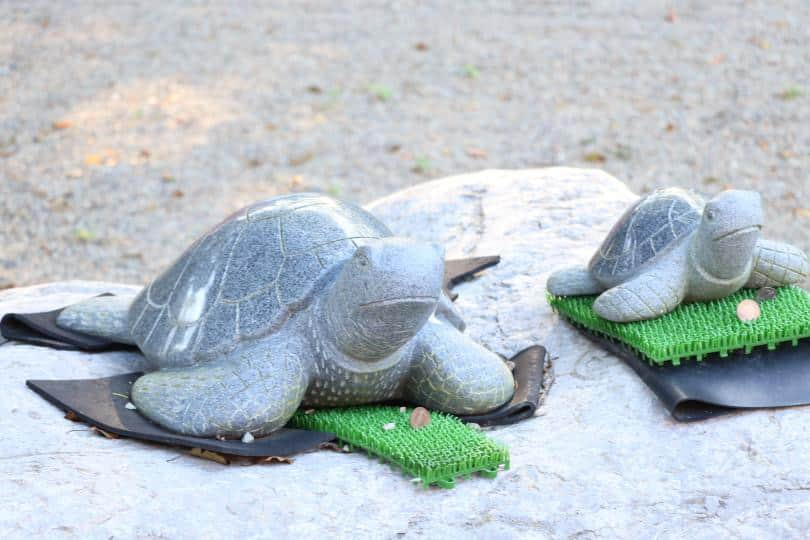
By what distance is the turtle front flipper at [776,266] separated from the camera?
3582mm

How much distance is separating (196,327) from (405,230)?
178 cm

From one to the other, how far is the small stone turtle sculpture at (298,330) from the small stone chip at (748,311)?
0.88 meters

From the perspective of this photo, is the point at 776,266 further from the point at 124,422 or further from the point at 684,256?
the point at 124,422

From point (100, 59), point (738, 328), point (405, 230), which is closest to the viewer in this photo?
point (738, 328)

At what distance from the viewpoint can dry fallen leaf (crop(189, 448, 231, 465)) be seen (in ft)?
9.70

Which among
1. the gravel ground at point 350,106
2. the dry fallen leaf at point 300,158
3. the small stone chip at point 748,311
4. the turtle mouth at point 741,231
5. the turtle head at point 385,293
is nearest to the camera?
the turtle head at point 385,293

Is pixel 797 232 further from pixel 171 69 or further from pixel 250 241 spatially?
pixel 171 69

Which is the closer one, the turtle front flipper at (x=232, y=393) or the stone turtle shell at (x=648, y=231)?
the turtle front flipper at (x=232, y=393)

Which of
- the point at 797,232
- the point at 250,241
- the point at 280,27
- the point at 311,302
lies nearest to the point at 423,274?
the point at 311,302

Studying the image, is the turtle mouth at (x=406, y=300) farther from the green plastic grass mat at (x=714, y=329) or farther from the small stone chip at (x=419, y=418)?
the green plastic grass mat at (x=714, y=329)

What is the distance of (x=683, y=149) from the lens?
710cm

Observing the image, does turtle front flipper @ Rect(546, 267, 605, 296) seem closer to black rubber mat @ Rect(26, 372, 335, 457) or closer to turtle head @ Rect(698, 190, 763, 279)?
turtle head @ Rect(698, 190, 763, 279)

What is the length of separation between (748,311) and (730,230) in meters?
0.35

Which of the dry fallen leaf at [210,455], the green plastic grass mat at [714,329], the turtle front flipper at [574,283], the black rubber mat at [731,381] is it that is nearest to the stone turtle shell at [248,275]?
the dry fallen leaf at [210,455]
